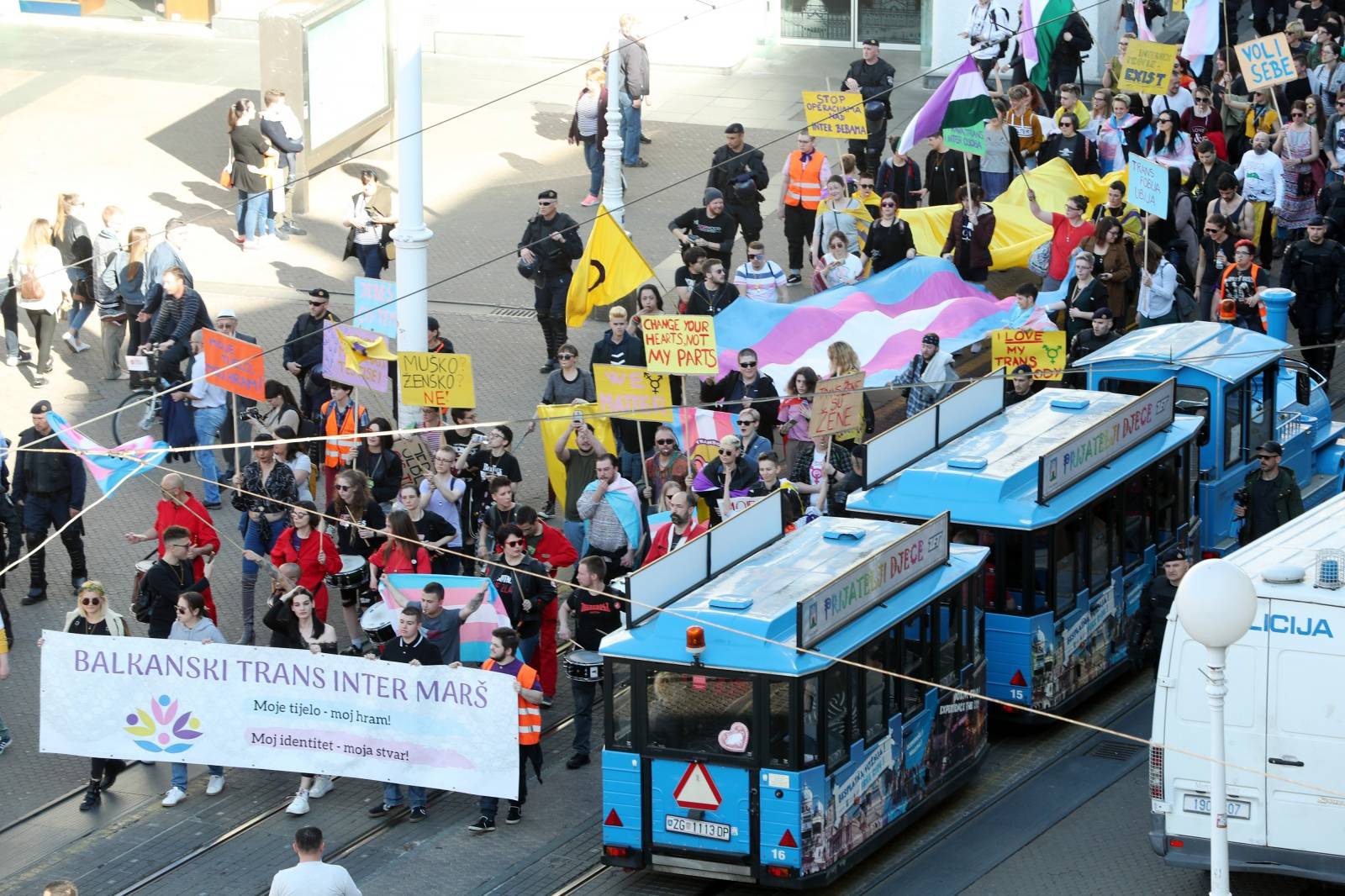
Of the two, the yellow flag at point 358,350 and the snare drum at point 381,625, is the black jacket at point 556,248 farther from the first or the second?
the snare drum at point 381,625

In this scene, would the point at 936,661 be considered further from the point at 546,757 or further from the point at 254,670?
the point at 254,670

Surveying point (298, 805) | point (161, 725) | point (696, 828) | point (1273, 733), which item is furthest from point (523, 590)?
point (1273, 733)

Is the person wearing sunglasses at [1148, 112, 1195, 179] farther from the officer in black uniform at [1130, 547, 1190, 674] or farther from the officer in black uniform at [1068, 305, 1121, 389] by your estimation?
the officer in black uniform at [1130, 547, 1190, 674]

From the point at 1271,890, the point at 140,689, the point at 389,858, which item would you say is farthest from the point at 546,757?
the point at 1271,890

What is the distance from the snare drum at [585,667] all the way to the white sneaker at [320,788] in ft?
6.23

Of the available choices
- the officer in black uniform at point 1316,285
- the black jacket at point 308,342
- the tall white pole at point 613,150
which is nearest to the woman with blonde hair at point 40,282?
the black jacket at point 308,342

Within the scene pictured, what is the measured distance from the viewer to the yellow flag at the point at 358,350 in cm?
2012

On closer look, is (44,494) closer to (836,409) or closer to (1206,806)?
(836,409)

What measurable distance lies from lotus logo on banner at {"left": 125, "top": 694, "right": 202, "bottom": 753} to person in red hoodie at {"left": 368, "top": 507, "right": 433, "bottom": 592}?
7.06 ft

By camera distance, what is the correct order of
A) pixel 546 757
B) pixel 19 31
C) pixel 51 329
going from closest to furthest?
pixel 546 757 < pixel 51 329 < pixel 19 31

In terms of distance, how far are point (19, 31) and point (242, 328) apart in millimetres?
14765

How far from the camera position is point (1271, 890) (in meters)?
14.2

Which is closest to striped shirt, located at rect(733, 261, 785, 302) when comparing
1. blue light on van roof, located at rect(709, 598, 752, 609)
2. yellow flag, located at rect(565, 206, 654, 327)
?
yellow flag, located at rect(565, 206, 654, 327)

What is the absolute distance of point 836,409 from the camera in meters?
18.2
